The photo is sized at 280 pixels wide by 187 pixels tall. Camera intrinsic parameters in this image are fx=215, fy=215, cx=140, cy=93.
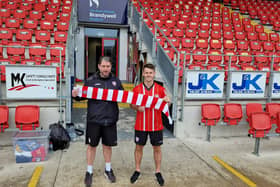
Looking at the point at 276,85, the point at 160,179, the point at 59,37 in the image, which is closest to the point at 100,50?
the point at 59,37

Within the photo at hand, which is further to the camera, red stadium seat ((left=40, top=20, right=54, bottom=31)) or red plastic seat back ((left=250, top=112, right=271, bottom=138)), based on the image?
red stadium seat ((left=40, top=20, right=54, bottom=31))

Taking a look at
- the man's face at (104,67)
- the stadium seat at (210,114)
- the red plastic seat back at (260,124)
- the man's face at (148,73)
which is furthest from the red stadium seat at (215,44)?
→ the man's face at (104,67)

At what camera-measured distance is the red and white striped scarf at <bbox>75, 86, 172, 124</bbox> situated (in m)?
2.96

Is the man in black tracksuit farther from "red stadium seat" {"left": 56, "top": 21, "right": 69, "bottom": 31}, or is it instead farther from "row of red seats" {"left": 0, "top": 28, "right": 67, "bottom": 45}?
"red stadium seat" {"left": 56, "top": 21, "right": 69, "bottom": 31}

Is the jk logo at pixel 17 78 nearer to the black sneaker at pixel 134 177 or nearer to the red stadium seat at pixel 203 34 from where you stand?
the black sneaker at pixel 134 177

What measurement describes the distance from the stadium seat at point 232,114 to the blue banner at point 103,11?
773 cm

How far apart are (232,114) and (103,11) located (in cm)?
847

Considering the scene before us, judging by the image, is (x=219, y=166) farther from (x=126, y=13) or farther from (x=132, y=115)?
(x=126, y=13)

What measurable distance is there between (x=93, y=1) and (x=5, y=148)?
28.3 ft

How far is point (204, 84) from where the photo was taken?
5.29 m

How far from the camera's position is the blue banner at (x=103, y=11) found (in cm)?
1070

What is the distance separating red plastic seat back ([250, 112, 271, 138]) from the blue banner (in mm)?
8490

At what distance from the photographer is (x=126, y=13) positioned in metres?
11.1

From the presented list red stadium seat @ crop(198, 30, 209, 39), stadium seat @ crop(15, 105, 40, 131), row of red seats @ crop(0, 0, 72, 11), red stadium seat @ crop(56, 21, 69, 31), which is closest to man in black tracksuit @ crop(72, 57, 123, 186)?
stadium seat @ crop(15, 105, 40, 131)
